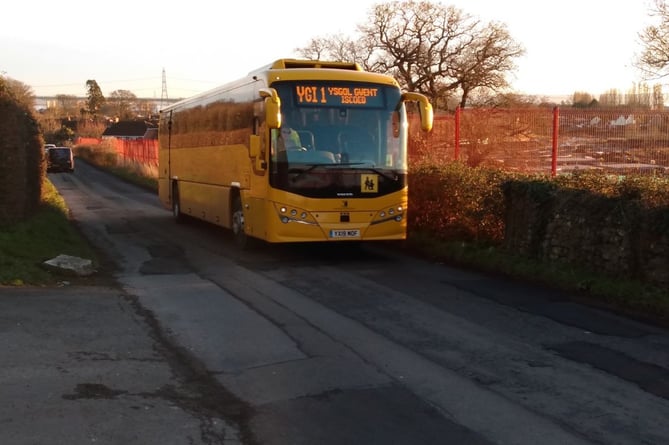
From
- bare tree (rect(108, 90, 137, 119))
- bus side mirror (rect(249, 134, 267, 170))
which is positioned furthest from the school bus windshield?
bare tree (rect(108, 90, 137, 119))

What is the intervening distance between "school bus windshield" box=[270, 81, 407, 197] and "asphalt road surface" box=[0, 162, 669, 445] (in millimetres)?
1868

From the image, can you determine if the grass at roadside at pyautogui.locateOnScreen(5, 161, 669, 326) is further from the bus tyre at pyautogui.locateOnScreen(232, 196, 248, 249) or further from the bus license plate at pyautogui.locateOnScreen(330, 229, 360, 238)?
the bus tyre at pyautogui.locateOnScreen(232, 196, 248, 249)

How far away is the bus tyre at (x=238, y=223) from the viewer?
14.4m

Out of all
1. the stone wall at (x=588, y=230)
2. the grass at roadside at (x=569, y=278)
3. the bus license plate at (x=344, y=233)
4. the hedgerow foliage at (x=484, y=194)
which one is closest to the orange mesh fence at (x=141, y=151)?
the hedgerow foliage at (x=484, y=194)

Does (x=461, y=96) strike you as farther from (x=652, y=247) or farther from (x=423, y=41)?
(x=652, y=247)

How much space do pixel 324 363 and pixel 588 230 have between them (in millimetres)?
5277

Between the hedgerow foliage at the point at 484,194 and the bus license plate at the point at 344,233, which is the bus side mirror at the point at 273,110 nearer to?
the bus license plate at the point at 344,233

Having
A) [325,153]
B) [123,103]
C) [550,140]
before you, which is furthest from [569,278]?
[123,103]

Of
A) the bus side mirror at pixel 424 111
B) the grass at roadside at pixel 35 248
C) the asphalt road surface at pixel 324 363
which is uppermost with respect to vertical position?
the bus side mirror at pixel 424 111

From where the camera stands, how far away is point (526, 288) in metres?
10.3

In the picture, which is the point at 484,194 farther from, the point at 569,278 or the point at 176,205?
the point at 176,205

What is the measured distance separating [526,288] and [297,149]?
4.46 meters

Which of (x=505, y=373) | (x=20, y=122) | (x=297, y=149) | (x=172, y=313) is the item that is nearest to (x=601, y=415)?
(x=505, y=373)

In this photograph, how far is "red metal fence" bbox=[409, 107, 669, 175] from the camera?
13.0m
